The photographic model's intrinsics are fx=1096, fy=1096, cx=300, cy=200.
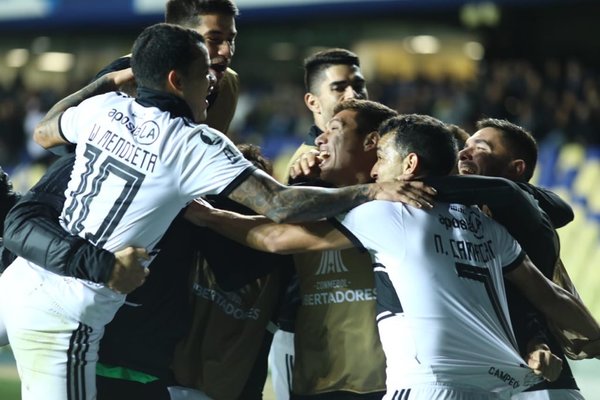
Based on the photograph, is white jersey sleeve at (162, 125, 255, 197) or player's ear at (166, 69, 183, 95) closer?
white jersey sleeve at (162, 125, 255, 197)

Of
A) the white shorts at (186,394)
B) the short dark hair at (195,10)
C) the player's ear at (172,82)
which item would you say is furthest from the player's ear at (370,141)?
the short dark hair at (195,10)

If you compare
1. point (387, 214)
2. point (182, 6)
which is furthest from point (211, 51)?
point (387, 214)

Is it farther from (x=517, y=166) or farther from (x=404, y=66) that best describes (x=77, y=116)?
(x=404, y=66)

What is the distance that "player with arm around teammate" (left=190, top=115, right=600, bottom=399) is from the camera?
12.8 feet

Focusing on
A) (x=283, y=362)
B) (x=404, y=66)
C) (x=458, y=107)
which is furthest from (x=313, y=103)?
(x=404, y=66)

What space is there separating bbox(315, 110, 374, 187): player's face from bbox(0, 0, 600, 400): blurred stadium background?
4.25m

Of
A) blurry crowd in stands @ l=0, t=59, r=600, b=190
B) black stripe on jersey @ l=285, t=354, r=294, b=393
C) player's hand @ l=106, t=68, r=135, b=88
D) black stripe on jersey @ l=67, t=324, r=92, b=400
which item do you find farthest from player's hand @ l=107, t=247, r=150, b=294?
blurry crowd in stands @ l=0, t=59, r=600, b=190

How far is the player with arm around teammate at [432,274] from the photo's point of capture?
3.92m

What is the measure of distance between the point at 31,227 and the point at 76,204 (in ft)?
0.64

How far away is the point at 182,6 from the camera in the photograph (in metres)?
5.85

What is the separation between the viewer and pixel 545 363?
4.23 meters

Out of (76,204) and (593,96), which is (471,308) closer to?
(76,204)

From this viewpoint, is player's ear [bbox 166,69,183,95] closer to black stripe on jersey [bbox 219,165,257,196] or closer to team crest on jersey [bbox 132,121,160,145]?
team crest on jersey [bbox 132,121,160,145]

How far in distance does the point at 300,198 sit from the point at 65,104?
126 cm
